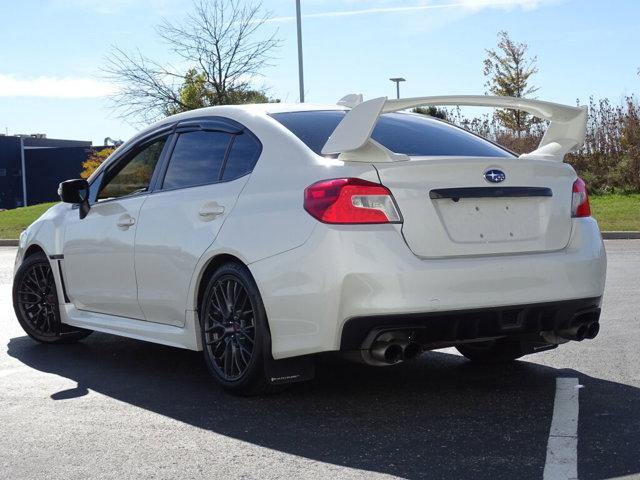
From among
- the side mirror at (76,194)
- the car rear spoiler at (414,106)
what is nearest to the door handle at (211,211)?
the car rear spoiler at (414,106)

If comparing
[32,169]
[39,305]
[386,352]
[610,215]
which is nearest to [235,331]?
[386,352]

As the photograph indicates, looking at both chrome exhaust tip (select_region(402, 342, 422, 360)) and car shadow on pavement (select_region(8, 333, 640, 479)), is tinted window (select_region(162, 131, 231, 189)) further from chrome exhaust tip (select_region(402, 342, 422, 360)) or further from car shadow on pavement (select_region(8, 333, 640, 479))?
chrome exhaust tip (select_region(402, 342, 422, 360))

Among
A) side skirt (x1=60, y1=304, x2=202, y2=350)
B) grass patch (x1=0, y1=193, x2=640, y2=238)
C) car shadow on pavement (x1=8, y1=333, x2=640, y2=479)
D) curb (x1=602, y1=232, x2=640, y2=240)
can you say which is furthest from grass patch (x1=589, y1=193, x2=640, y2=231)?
car shadow on pavement (x1=8, y1=333, x2=640, y2=479)

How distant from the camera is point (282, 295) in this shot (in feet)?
17.2

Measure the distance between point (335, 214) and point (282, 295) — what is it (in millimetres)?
506

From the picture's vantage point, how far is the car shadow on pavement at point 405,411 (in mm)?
4332

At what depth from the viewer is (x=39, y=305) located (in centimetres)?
791

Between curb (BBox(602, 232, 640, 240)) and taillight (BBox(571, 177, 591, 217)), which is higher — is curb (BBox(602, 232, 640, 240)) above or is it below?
below

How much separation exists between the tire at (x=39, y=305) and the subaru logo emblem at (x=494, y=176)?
3763 millimetres

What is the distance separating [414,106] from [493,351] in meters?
1.85

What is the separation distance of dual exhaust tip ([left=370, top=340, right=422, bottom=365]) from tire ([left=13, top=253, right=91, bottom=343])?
3407 mm

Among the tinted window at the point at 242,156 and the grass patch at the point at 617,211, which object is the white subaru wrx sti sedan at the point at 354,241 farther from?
the grass patch at the point at 617,211

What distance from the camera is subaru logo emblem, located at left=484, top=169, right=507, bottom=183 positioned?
5.32 metres

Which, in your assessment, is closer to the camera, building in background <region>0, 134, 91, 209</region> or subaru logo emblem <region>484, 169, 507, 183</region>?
subaru logo emblem <region>484, 169, 507, 183</region>
